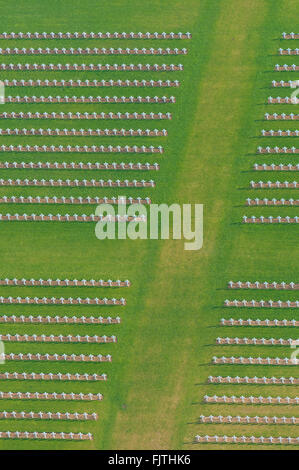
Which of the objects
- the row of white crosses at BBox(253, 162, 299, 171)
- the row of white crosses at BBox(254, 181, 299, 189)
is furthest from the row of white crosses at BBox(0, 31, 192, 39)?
the row of white crosses at BBox(254, 181, 299, 189)

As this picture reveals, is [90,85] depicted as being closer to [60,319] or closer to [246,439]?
[60,319]

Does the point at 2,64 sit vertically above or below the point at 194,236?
above

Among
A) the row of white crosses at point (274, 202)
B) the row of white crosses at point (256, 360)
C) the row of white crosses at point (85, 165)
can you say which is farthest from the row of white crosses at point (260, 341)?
the row of white crosses at point (85, 165)

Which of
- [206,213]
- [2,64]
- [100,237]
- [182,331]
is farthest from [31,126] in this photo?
[182,331]

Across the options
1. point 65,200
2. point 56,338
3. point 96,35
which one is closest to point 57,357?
point 56,338

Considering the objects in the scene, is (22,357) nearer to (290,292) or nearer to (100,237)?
(100,237)

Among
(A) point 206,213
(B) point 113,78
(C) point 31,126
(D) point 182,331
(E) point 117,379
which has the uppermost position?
(B) point 113,78

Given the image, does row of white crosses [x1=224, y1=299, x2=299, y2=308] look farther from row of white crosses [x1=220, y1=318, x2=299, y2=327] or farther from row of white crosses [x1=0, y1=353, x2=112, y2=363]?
row of white crosses [x1=0, y1=353, x2=112, y2=363]
